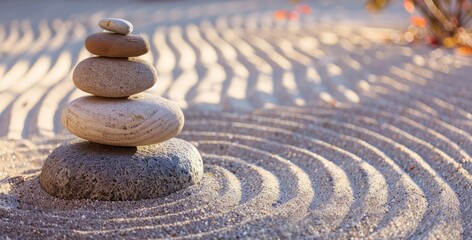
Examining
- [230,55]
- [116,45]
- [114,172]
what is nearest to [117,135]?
[114,172]

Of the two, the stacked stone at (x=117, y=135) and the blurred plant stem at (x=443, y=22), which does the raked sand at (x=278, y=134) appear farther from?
the blurred plant stem at (x=443, y=22)

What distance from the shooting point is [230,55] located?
7684mm

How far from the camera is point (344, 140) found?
4.80 meters

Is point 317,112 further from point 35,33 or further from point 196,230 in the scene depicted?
point 35,33

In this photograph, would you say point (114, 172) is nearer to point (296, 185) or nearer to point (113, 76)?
point (113, 76)

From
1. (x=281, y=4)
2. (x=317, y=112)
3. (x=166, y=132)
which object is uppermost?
(x=166, y=132)

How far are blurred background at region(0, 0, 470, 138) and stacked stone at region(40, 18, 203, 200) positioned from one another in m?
1.27

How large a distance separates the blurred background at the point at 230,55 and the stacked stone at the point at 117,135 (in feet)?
4.16

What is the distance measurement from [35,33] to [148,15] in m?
2.16

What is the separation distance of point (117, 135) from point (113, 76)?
0.32 metres

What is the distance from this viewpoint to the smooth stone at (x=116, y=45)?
12.4ft

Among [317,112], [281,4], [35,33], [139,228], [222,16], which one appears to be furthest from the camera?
[281,4]

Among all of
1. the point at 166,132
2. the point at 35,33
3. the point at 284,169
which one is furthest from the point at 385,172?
the point at 35,33

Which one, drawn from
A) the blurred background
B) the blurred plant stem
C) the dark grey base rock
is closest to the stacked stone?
the dark grey base rock
